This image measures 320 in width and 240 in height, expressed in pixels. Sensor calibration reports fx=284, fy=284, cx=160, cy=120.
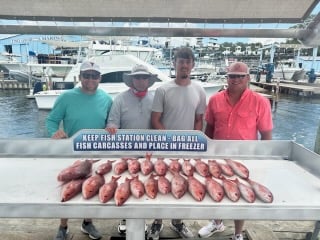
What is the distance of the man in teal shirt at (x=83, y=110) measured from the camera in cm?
295

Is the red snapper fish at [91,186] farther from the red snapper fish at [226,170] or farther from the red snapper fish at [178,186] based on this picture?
the red snapper fish at [226,170]

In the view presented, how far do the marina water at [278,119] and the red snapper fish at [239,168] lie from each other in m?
10.9

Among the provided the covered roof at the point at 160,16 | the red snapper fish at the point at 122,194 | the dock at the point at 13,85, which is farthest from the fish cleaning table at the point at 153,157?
the dock at the point at 13,85

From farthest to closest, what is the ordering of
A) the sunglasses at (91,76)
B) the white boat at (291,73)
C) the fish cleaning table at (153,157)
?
the white boat at (291,73) → the sunglasses at (91,76) → the fish cleaning table at (153,157)

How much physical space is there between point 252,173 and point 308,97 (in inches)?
975

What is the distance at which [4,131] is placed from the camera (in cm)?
1479

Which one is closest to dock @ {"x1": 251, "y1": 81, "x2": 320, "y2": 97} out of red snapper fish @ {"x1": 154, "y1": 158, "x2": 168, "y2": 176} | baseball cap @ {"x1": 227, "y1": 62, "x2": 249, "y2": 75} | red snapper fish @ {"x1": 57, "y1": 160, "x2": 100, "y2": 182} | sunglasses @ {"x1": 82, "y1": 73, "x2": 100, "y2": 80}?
baseball cap @ {"x1": 227, "y1": 62, "x2": 249, "y2": 75}

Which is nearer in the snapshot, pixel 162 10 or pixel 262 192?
pixel 262 192

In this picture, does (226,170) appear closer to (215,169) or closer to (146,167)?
Answer: (215,169)

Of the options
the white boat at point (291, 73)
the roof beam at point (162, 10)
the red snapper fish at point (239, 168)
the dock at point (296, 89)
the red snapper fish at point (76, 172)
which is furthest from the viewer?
the white boat at point (291, 73)

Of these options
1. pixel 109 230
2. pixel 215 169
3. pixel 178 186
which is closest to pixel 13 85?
pixel 109 230

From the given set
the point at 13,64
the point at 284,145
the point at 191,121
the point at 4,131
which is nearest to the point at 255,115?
the point at 284,145

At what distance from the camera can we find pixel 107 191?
1.72m

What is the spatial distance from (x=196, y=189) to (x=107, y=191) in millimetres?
553
